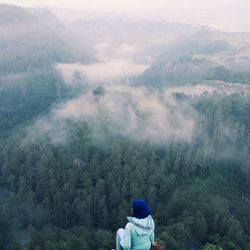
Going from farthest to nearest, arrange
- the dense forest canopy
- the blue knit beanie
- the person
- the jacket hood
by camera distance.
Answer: the dense forest canopy
the jacket hood
the person
the blue knit beanie

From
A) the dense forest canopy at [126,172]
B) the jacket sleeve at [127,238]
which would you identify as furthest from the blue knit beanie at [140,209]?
the dense forest canopy at [126,172]

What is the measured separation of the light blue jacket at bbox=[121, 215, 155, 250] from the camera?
11.8m

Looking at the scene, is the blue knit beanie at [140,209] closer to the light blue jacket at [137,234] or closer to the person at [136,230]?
the person at [136,230]

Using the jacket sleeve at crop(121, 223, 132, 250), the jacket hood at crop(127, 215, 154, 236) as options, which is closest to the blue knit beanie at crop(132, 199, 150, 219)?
the jacket hood at crop(127, 215, 154, 236)

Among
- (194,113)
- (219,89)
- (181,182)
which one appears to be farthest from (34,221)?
(219,89)

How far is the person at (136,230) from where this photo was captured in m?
11.6

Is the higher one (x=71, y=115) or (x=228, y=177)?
(x=71, y=115)

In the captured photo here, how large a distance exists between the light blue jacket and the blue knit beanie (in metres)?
0.16

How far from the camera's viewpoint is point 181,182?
298 ft

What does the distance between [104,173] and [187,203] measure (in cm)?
2431

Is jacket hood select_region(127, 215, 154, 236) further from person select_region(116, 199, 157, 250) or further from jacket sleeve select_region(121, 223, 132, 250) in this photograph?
jacket sleeve select_region(121, 223, 132, 250)

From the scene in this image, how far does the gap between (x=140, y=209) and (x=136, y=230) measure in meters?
0.81

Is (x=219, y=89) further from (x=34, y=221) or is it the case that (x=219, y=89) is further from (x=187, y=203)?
(x=34, y=221)

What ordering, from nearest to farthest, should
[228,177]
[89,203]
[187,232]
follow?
[187,232] → [89,203] → [228,177]
